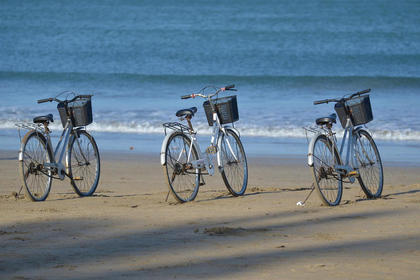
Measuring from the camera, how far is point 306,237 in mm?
5219

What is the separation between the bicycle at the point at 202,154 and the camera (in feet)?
22.4

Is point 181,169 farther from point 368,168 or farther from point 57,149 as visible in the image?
point 368,168

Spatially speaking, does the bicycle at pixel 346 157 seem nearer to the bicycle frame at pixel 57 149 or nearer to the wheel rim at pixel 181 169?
the wheel rim at pixel 181 169

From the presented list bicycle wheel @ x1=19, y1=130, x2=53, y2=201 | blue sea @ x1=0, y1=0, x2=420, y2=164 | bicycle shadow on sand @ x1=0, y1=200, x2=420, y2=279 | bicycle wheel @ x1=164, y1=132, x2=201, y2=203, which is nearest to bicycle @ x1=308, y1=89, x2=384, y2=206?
bicycle shadow on sand @ x1=0, y1=200, x2=420, y2=279

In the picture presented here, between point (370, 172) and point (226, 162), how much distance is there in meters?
1.56

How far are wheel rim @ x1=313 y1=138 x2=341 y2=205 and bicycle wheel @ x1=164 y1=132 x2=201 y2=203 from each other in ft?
4.13

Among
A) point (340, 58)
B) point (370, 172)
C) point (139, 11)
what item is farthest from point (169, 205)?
point (139, 11)

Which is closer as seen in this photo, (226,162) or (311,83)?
(226,162)

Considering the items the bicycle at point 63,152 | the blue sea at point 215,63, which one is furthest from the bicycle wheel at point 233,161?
the blue sea at point 215,63

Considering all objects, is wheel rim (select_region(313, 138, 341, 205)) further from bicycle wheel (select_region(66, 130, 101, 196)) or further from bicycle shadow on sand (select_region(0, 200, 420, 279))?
bicycle wheel (select_region(66, 130, 101, 196))

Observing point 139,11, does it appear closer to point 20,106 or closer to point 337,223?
point 20,106

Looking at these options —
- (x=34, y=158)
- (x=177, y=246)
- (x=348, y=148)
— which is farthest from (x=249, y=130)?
(x=177, y=246)

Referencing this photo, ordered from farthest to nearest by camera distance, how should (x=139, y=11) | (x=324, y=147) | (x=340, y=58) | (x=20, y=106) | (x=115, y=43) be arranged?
1. (x=139, y=11)
2. (x=115, y=43)
3. (x=340, y=58)
4. (x=20, y=106)
5. (x=324, y=147)

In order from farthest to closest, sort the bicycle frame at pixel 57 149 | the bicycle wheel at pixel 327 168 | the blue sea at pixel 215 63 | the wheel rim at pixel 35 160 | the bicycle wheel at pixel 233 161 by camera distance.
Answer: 1. the blue sea at pixel 215 63
2. the bicycle wheel at pixel 233 161
3. the bicycle frame at pixel 57 149
4. the wheel rim at pixel 35 160
5. the bicycle wheel at pixel 327 168
